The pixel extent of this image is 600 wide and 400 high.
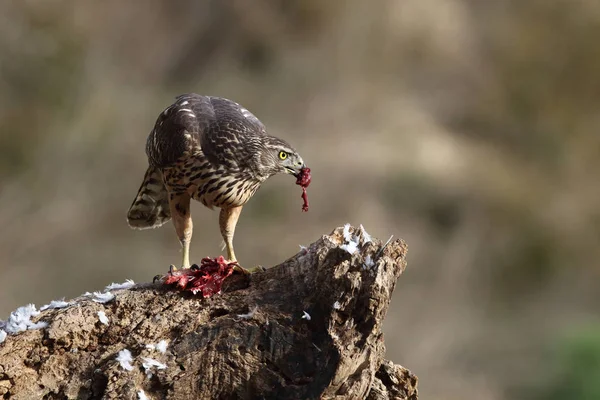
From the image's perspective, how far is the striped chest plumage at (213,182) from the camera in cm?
340

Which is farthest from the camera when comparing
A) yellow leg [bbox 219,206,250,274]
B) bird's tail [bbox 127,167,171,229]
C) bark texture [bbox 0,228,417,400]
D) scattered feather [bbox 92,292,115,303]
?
bird's tail [bbox 127,167,171,229]

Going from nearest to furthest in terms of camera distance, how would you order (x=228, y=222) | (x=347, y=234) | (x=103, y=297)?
(x=347, y=234) < (x=103, y=297) < (x=228, y=222)

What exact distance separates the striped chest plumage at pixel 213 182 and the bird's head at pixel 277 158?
3.3 inches

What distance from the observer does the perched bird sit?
3400 mm

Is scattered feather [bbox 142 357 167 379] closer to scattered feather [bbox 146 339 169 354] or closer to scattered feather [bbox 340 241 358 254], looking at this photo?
scattered feather [bbox 146 339 169 354]

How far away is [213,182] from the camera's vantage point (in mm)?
3398

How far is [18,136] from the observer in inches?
398

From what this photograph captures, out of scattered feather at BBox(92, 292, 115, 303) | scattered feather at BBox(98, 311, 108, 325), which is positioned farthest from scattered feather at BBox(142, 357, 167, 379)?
scattered feather at BBox(92, 292, 115, 303)

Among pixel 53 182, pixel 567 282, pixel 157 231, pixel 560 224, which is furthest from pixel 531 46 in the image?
pixel 53 182

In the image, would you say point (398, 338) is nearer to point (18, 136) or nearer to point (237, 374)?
point (18, 136)

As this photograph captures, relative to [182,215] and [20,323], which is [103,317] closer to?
[20,323]

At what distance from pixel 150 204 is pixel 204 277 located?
3.39 feet

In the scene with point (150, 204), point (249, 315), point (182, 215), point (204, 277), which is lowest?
point (249, 315)

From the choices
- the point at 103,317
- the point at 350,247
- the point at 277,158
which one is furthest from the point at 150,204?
the point at 350,247
